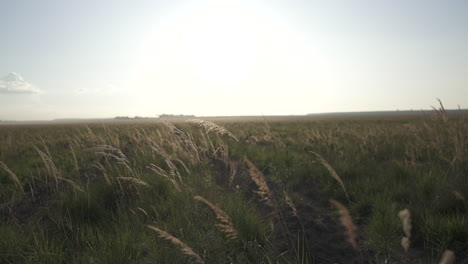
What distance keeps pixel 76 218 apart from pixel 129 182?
1.00 meters

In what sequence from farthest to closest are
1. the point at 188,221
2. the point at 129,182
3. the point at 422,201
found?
the point at 129,182 → the point at 422,201 → the point at 188,221

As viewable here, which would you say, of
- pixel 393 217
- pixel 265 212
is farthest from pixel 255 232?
pixel 393 217

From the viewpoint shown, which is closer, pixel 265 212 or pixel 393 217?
pixel 393 217

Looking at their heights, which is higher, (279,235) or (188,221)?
(188,221)

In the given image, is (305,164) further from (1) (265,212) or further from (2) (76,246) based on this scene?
(2) (76,246)

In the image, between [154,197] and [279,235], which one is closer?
[279,235]

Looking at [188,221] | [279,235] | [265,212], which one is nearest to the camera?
[188,221]

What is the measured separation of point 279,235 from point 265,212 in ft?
2.26

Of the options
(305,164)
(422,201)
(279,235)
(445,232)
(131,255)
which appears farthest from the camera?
(305,164)

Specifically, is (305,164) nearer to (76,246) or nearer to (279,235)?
(279,235)

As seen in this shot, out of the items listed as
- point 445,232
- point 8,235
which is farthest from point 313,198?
point 8,235

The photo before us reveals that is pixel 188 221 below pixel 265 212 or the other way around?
the other way around

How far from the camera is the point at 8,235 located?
2568 millimetres

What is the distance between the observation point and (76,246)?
2607mm
